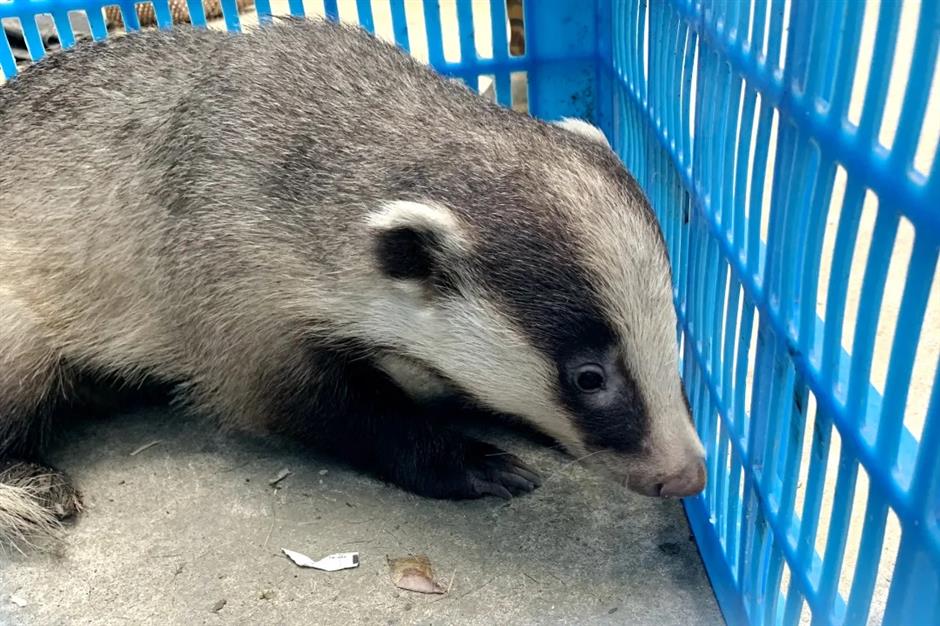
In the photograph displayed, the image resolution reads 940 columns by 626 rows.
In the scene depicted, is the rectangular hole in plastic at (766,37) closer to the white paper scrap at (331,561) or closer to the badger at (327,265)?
the badger at (327,265)

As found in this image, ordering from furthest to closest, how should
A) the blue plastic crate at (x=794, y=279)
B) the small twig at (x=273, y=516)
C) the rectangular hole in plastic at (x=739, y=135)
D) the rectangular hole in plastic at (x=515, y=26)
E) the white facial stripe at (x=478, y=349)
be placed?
the rectangular hole in plastic at (x=515, y=26), the small twig at (x=273, y=516), the white facial stripe at (x=478, y=349), the rectangular hole in plastic at (x=739, y=135), the blue plastic crate at (x=794, y=279)

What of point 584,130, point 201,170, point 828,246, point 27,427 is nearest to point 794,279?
point 584,130

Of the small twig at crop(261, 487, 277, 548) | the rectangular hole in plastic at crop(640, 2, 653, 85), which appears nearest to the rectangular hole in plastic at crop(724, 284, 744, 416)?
the rectangular hole in plastic at crop(640, 2, 653, 85)

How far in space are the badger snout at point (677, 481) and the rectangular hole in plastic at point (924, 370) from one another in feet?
2.07

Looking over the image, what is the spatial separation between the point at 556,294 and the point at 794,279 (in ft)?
1.55

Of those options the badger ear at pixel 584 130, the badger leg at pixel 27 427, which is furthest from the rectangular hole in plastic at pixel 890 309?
the badger leg at pixel 27 427

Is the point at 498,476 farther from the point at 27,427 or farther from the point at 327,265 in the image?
the point at 27,427

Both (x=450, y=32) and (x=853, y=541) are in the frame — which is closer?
(x=853, y=541)

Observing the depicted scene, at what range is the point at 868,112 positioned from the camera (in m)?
1.24

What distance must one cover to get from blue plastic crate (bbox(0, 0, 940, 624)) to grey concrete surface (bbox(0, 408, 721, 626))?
191mm

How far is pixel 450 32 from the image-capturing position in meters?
5.69

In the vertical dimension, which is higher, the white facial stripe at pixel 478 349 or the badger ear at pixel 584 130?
the badger ear at pixel 584 130

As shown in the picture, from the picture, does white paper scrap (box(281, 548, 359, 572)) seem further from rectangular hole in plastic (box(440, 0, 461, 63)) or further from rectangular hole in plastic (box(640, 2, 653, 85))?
rectangular hole in plastic (box(440, 0, 461, 63))

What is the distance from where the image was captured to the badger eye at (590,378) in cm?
193
